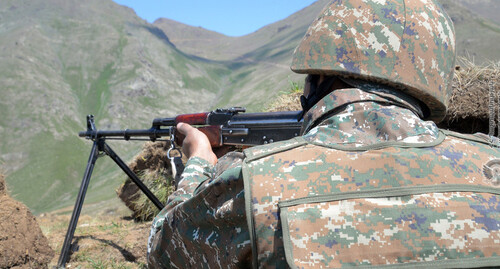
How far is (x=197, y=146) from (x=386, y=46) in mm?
1354

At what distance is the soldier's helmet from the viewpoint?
7.55 feet

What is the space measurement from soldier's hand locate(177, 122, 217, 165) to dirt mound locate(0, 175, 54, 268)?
2.48 m

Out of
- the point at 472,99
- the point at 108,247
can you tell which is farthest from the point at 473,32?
the point at 108,247

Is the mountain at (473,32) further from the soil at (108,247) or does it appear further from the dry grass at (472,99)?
the soil at (108,247)

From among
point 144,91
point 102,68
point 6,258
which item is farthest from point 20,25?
point 6,258

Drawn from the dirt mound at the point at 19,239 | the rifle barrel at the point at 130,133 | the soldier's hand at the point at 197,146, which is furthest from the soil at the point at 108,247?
the soldier's hand at the point at 197,146

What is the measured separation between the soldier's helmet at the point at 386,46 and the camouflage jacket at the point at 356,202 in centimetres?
32

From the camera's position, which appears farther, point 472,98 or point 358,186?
point 472,98

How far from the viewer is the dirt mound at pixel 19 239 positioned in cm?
438

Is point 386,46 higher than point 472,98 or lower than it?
higher

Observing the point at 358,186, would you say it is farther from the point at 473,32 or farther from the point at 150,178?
the point at 473,32

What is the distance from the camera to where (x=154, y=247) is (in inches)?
90.8

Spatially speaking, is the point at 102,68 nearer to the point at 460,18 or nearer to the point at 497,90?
the point at 460,18

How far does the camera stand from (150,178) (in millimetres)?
7410
